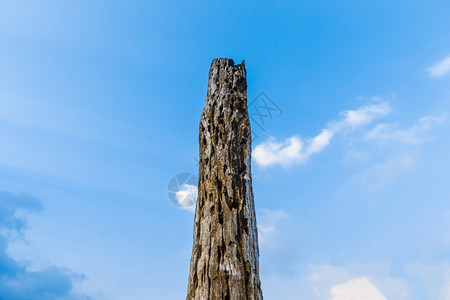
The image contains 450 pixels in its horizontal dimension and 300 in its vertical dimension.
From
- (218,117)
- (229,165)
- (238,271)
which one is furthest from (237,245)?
(218,117)

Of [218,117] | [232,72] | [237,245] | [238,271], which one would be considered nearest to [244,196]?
[237,245]

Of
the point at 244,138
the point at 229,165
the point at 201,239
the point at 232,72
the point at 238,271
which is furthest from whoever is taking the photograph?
the point at 232,72

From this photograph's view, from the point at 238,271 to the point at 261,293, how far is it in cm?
42

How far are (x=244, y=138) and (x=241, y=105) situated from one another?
57 centimetres

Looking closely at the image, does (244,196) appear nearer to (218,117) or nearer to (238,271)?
(238,271)

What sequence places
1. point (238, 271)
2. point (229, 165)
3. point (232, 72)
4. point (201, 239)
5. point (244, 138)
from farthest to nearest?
point (232, 72) → point (244, 138) → point (229, 165) → point (201, 239) → point (238, 271)

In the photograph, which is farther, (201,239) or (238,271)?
(201,239)

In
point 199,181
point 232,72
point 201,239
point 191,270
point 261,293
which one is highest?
point 232,72

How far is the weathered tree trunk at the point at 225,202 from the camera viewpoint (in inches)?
155

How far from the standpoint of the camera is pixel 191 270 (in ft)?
13.6

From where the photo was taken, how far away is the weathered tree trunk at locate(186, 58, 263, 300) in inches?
155

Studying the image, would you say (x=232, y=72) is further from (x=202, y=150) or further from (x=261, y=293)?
(x=261, y=293)

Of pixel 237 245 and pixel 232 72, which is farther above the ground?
pixel 232 72

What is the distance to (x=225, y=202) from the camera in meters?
4.38
